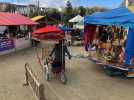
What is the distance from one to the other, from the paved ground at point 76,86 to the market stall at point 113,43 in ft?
1.68

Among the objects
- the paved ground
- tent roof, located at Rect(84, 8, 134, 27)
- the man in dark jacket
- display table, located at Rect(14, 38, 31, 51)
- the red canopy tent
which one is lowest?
the paved ground

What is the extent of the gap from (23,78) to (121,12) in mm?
5684

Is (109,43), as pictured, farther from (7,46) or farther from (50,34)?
(7,46)

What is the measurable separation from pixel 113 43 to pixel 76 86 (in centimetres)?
396

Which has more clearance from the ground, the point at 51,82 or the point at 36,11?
the point at 36,11

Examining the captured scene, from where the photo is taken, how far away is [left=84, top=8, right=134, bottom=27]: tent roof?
11334 mm

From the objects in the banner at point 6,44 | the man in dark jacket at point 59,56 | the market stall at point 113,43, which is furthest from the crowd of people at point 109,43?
the banner at point 6,44

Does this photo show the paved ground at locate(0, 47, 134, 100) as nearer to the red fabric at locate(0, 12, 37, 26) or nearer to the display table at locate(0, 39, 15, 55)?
the display table at locate(0, 39, 15, 55)

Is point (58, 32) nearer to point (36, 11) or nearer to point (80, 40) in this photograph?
point (80, 40)

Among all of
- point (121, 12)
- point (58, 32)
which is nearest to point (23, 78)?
point (58, 32)

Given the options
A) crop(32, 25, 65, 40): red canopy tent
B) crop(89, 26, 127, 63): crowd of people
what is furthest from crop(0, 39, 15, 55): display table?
crop(32, 25, 65, 40): red canopy tent

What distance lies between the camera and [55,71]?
37.3 feet

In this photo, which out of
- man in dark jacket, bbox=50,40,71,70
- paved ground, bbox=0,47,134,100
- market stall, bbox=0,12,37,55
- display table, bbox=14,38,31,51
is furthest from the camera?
display table, bbox=14,38,31,51

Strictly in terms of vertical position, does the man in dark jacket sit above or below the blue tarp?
below
